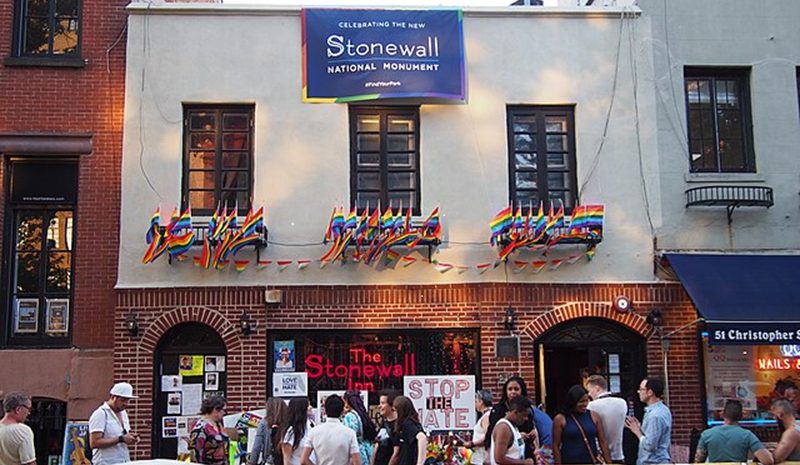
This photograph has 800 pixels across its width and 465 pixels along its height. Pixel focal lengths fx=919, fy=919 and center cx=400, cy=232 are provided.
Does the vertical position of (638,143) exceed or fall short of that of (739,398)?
it exceeds it

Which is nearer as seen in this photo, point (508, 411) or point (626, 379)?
point (508, 411)

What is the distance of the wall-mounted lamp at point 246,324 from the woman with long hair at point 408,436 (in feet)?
13.7

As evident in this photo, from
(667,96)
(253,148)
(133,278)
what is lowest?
(133,278)

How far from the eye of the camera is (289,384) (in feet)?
43.5

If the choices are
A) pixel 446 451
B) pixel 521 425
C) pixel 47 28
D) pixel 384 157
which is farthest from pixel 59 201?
pixel 521 425

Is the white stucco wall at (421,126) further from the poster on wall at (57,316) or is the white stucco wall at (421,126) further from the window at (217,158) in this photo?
the poster on wall at (57,316)

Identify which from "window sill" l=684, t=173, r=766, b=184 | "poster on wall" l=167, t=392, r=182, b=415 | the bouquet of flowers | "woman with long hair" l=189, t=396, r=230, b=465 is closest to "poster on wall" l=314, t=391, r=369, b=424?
the bouquet of flowers

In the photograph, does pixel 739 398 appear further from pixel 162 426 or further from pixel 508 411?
pixel 162 426

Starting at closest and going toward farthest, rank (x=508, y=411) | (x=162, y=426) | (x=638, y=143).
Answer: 1. (x=508, y=411)
2. (x=162, y=426)
3. (x=638, y=143)

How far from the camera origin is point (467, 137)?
13898 mm

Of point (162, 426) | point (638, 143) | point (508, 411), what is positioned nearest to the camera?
point (508, 411)

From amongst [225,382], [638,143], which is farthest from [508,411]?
[638,143]

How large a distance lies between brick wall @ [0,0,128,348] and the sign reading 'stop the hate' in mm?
2965

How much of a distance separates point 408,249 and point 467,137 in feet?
6.40
